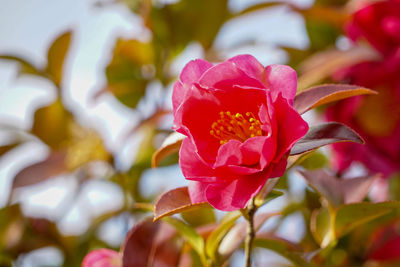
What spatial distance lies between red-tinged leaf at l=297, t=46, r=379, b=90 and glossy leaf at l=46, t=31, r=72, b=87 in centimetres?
53

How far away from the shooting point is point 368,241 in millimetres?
930

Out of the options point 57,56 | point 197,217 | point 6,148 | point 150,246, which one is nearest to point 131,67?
point 57,56

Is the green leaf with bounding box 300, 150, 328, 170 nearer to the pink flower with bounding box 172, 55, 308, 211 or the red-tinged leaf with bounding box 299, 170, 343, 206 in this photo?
the red-tinged leaf with bounding box 299, 170, 343, 206

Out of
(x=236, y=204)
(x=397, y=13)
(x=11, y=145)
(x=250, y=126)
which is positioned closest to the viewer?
(x=236, y=204)

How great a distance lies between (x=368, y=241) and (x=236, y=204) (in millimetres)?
611

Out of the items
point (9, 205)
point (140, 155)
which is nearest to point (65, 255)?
point (9, 205)

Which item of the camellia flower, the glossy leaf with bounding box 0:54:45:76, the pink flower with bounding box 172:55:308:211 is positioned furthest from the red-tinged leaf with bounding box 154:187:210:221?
the glossy leaf with bounding box 0:54:45:76

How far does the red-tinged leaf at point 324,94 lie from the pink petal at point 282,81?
0.04 meters

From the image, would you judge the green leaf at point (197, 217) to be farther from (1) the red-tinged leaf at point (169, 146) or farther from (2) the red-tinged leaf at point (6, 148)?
(2) the red-tinged leaf at point (6, 148)

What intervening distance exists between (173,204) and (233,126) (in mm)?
105

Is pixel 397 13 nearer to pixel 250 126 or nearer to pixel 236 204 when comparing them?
pixel 250 126

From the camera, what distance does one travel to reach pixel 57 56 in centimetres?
107

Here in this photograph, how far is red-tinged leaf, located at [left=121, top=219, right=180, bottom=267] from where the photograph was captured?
1.92 feet

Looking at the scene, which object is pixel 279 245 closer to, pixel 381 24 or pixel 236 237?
pixel 236 237
